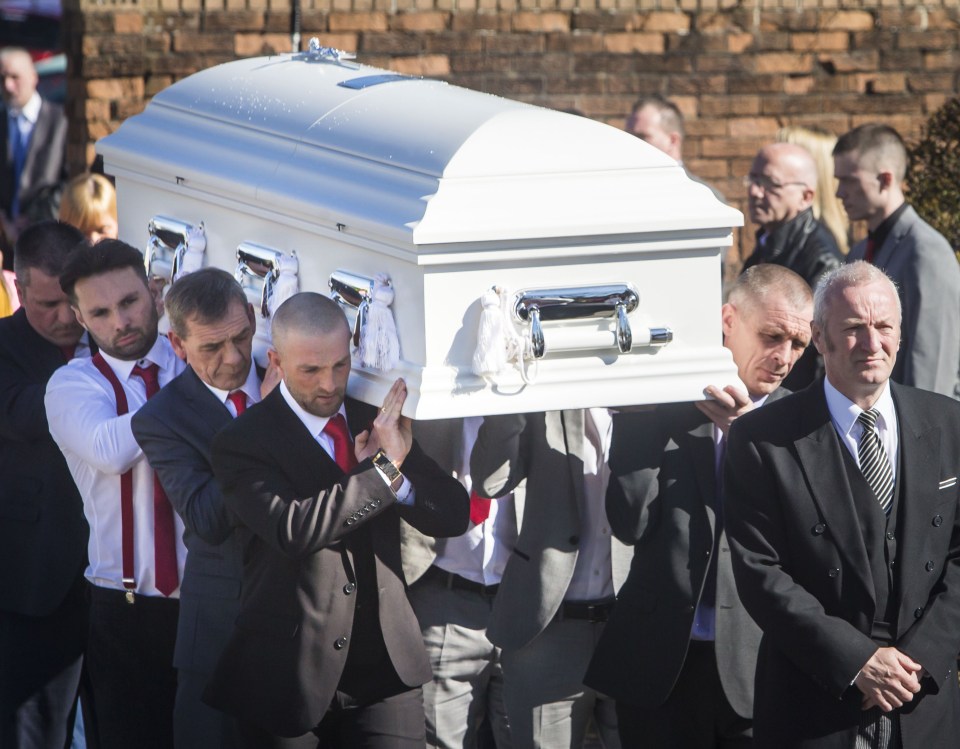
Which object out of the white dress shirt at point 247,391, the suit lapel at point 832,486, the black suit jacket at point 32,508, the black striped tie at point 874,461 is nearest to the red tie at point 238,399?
the white dress shirt at point 247,391

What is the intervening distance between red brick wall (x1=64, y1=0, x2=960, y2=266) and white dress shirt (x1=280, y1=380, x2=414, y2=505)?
3.93 meters

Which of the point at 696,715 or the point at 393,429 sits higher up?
the point at 393,429

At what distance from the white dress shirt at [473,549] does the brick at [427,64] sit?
3.50 meters

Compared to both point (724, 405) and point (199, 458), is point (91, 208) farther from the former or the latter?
point (724, 405)

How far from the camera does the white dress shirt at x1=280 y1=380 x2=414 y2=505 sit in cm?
350

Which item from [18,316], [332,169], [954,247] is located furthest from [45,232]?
[954,247]

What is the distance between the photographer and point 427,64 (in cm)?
729

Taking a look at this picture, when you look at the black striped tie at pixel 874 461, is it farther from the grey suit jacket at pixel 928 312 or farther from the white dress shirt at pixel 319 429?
the grey suit jacket at pixel 928 312

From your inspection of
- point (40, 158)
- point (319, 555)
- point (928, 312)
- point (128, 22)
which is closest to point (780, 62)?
point (928, 312)

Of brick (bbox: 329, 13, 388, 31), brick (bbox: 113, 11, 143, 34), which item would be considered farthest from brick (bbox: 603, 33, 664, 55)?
brick (bbox: 113, 11, 143, 34)

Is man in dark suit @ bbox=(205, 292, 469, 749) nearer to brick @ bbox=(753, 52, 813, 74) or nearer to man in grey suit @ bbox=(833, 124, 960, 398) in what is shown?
man in grey suit @ bbox=(833, 124, 960, 398)

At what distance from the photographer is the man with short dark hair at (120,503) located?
394cm

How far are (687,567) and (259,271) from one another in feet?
4.34

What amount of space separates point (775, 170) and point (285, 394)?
9.76 feet
